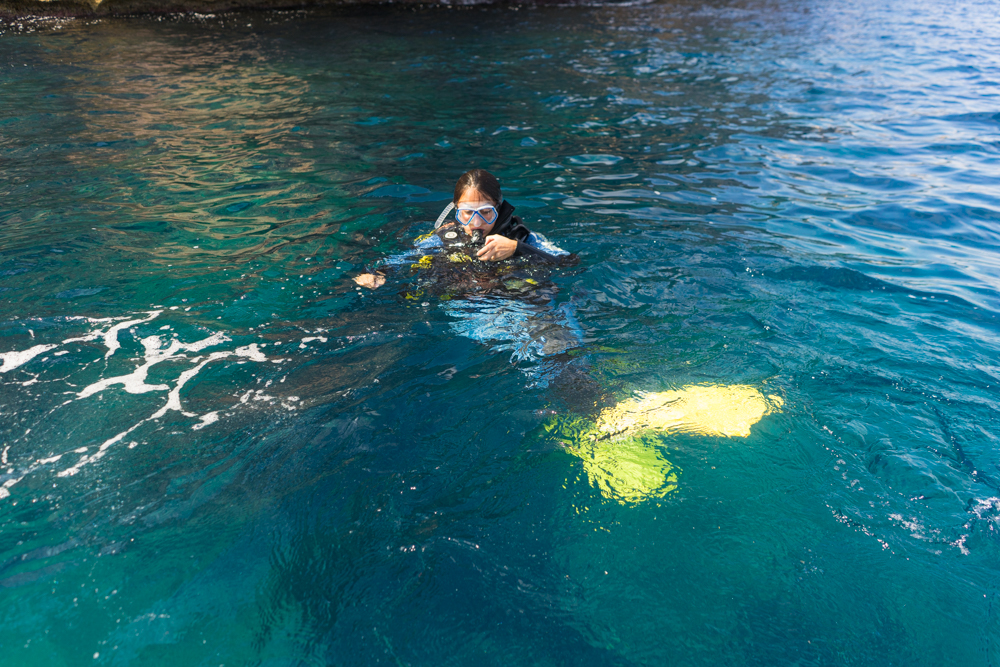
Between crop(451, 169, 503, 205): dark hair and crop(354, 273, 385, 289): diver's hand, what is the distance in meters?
0.88

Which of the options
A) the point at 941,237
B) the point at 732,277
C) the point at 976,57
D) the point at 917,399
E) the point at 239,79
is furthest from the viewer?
the point at 976,57

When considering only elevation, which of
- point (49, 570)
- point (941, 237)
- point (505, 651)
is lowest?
point (941, 237)

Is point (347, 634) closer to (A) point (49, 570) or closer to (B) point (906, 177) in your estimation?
(A) point (49, 570)

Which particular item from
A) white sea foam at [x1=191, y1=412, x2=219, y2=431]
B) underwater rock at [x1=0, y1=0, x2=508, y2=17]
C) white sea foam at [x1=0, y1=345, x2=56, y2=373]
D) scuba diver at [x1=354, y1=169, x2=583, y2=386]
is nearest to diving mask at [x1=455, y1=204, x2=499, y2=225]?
scuba diver at [x1=354, y1=169, x2=583, y2=386]

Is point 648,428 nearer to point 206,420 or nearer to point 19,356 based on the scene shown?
point 206,420

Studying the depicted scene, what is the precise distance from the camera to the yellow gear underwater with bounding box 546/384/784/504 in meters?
3.40

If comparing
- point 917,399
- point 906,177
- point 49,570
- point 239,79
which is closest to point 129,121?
point 239,79

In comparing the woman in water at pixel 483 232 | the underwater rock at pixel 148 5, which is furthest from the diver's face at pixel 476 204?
the underwater rock at pixel 148 5

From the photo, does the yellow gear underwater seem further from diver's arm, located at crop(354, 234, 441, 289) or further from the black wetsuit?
diver's arm, located at crop(354, 234, 441, 289)

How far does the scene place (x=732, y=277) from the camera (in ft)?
18.0

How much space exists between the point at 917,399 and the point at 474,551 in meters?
3.06

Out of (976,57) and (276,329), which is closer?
(276,329)

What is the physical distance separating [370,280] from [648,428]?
2.48m

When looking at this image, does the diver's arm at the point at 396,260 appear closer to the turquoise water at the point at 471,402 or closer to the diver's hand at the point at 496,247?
the turquoise water at the point at 471,402
